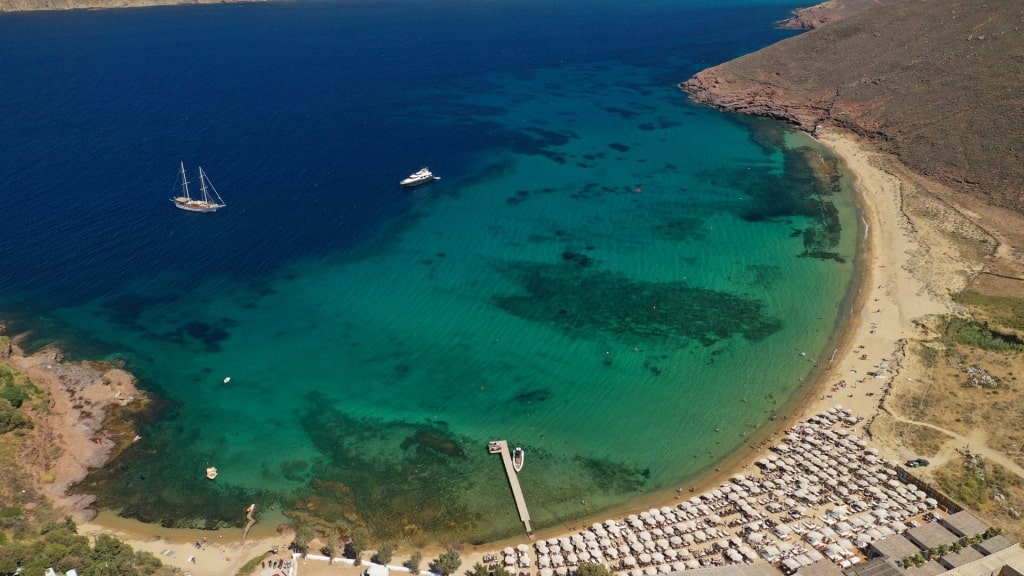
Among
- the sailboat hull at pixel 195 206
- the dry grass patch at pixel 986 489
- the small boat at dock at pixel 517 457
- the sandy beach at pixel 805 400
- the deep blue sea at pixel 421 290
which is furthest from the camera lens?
the sailboat hull at pixel 195 206

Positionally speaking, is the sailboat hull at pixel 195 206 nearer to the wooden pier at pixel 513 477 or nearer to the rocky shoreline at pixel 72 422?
the rocky shoreline at pixel 72 422

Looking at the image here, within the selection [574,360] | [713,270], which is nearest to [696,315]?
[713,270]

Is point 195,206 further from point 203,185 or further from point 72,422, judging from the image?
point 72,422

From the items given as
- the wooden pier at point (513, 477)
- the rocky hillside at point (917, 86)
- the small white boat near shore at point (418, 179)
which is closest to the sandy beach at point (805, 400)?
the wooden pier at point (513, 477)

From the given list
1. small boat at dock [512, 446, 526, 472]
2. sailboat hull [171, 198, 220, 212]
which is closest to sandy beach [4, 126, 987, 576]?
small boat at dock [512, 446, 526, 472]

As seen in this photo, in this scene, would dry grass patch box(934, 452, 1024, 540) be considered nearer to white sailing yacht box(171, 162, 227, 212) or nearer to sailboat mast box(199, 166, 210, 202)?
white sailing yacht box(171, 162, 227, 212)

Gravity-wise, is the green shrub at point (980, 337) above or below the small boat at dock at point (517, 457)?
above

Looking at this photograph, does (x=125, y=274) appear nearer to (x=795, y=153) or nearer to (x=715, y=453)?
(x=715, y=453)
